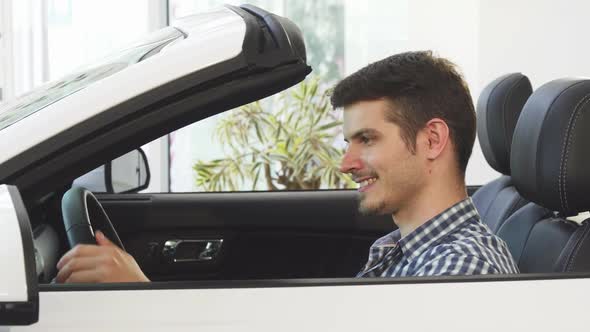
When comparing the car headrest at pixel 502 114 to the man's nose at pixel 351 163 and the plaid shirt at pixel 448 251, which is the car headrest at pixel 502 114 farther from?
the man's nose at pixel 351 163

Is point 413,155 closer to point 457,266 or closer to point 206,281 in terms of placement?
point 457,266

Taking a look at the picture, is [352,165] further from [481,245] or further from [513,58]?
[513,58]

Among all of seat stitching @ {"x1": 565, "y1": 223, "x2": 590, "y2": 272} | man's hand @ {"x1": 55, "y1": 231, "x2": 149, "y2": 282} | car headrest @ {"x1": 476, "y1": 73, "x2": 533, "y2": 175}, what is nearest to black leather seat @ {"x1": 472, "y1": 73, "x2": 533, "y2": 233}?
car headrest @ {"x1": 476, "y1": 73, "x2": 533, "y2": 175}

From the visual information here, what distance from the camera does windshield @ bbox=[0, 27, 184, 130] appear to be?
1243 millimetres

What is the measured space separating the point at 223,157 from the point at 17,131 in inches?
192

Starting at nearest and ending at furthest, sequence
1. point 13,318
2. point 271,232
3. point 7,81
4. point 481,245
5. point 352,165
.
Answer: point 13,318 → point 481,245 → point 352,165 → point 271,232 → point 7,81

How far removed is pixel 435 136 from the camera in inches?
64.4

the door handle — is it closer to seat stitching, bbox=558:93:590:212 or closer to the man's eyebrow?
the man's eyebrow

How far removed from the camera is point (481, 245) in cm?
151

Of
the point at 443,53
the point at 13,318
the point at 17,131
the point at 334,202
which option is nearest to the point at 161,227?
the point at 334,202

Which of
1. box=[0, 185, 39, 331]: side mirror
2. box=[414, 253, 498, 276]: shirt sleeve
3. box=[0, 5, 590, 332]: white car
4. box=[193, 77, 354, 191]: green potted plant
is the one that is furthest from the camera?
box=[193, 77, 354, 191]: green potted plant

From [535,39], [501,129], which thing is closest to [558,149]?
[501,129]

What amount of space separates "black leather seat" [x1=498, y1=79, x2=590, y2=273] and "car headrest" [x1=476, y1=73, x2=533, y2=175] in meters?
0.42

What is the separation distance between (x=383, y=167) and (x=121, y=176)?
1.17 metres
